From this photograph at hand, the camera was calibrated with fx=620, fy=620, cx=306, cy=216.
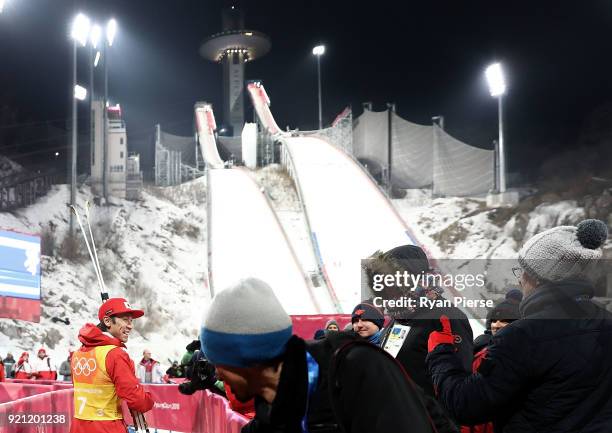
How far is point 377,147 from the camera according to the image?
39.1m

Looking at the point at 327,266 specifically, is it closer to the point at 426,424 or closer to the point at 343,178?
the point at 343,178

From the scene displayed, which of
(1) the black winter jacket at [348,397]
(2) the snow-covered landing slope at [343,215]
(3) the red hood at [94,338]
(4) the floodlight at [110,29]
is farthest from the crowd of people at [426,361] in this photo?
(4) the floodlight at [110,29]

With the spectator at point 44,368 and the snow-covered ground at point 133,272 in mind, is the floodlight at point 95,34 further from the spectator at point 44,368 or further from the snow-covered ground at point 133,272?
the spectator at point 44,368

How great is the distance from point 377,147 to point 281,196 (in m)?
7.38

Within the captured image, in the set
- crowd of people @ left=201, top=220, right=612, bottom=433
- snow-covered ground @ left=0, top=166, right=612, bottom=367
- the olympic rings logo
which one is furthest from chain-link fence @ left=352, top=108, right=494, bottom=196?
crowd of people @ left=201, top=220, right=612, bottom=433

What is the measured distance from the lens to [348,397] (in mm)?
1281

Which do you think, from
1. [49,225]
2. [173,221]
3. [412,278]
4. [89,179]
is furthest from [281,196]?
[412,278]

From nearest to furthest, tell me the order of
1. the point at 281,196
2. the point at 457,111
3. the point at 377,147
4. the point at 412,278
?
the point at 412,278
the point at 281,196
the point at 377,147
the point at 457,111

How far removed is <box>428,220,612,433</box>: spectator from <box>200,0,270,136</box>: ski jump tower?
55.7 m

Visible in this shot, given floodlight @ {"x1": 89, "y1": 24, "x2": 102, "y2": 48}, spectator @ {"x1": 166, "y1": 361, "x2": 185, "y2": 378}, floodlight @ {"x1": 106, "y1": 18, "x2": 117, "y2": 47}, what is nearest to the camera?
spectator @ {"x1": 166, "y1": 361, "x2": 185, "y2": 378}

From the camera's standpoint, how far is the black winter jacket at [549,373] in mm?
1880

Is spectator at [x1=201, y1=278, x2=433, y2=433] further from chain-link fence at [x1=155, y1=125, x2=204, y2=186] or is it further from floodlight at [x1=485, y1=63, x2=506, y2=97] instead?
chain-link fence at [x1=155, y1=125, x2=204, y2=186]

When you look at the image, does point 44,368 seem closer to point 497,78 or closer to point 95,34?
point 95,34

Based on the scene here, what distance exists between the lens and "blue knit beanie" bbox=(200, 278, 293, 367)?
1.31 m
